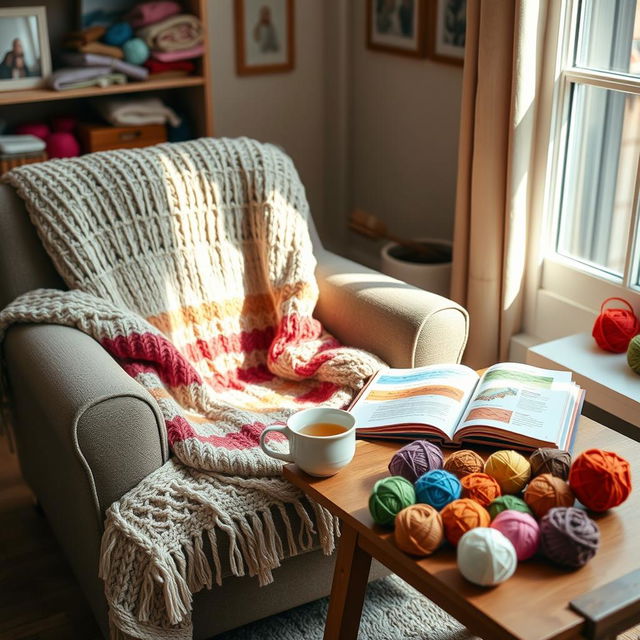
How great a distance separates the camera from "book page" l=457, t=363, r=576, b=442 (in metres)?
1.41

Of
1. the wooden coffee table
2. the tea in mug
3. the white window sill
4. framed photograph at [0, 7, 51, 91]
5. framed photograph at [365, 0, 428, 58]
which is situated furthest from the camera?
framed photograph at [365, 0, 428, 58]

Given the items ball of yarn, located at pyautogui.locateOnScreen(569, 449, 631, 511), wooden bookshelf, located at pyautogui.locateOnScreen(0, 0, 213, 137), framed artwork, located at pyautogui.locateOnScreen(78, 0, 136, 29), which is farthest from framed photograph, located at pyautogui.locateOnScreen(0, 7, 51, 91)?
ball of yarn, located at pyautogui.locateOnScreen(569, 449, 631, 511)

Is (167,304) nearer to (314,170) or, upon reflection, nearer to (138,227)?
(138,227)

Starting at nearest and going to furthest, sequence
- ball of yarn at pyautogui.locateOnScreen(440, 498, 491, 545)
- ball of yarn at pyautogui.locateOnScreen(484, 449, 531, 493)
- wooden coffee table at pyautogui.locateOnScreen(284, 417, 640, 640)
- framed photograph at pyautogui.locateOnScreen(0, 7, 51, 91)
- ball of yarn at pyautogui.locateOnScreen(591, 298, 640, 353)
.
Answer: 1. wooden coffee table at pyautogui.locateOnScreen(284, 417, 640, 640)
2. ball of yarn at pyautogui.locateOnScreen(440, 498, 491, 545)
3. ball of yarn at pyautogui.locateOnScreen(484, 449, 531, 493)
4. ball of yarn at pyautogui.locateOnScreen(591, 298, 640, 353)
5. framed photograph at pyautogui.locateOnScreen(0, 7, 51, 91)

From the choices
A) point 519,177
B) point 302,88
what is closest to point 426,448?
point 519,177

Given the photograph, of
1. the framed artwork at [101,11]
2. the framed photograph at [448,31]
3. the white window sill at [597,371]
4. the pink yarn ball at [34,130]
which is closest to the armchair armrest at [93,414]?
the white window sill at [597,371]

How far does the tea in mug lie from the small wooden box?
1.72m

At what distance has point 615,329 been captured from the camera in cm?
198

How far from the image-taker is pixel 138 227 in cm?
195

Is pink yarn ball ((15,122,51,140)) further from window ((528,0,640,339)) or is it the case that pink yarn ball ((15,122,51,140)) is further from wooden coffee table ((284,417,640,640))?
wooden coffee table ((284,417,640,640))

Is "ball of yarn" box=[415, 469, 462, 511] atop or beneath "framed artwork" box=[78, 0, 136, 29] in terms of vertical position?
beneath

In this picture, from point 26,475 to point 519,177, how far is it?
140 centimetres

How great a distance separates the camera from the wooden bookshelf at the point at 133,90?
267 centimetres

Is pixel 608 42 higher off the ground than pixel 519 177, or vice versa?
pixel 608 42
